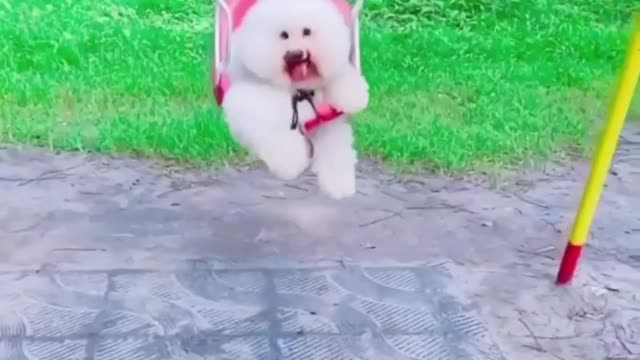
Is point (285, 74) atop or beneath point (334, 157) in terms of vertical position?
atop

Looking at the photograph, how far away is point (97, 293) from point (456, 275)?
0.73 metres

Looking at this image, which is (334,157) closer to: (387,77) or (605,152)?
(605,152)

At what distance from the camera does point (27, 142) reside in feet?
10.3

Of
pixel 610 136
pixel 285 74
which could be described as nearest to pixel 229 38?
pixel 285 74

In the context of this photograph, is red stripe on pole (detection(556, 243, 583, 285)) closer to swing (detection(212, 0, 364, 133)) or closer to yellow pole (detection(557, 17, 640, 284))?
yellow pole (detection(557, 17, 640, 284))

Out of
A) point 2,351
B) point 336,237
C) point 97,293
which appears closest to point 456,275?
point 336,237

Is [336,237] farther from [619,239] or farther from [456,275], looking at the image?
[619,239]

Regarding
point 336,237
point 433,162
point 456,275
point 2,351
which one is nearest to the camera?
point 2,351

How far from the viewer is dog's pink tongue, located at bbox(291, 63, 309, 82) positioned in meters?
1.94

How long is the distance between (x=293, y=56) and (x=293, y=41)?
27 mm

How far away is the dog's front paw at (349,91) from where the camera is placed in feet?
6.56

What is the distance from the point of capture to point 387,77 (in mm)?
3625

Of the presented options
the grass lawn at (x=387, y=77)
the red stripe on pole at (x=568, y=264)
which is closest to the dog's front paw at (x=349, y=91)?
the red stripe on pole at (x=568, y=264)

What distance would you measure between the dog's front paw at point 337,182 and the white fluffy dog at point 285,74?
7 cm
